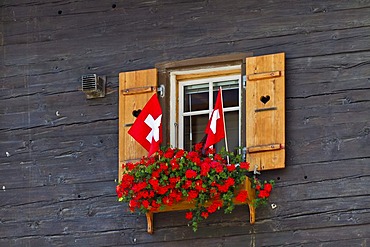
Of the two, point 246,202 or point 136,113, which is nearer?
point 246,202

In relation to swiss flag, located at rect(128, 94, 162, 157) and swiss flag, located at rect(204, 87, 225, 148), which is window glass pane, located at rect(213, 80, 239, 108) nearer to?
swiss flag, located at rect(204, 87, 225, 148)

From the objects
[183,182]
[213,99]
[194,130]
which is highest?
[213,99]

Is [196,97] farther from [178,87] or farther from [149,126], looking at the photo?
[149,126]

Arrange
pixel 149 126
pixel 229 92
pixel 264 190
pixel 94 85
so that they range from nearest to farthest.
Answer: pixel 264 190
pixel 149 126
pixel 229 92
pixel 94 85

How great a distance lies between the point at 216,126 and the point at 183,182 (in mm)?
572

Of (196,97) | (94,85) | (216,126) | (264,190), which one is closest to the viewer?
(264,190)

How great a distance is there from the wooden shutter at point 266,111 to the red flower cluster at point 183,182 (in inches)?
7.7

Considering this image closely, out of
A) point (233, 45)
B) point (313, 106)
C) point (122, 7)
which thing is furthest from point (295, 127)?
point (122, 7)

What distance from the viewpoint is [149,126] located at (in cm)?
1112

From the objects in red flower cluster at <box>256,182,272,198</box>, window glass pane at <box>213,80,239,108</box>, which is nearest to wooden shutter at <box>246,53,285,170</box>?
red flower cluster at <box>256,182,272,198</box>

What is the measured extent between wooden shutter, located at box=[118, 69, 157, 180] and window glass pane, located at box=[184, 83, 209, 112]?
300 mm

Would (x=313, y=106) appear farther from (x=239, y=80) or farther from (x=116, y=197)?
(x=116, y=197)

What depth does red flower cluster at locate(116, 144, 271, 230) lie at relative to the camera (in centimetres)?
1057

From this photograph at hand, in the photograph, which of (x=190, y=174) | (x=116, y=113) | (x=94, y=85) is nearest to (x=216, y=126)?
(x=190, y=174)
